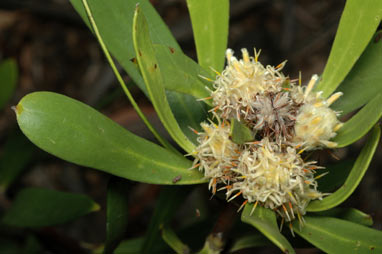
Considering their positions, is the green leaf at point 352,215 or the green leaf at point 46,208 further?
the green leaf at point 46,208

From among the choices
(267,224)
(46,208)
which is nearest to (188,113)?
(267,224)

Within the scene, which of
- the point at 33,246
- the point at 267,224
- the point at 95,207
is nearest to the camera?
the point at 267,224

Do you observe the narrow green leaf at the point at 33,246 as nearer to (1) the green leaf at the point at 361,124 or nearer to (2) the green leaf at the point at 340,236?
(2) the green leaf at the point at 340,236

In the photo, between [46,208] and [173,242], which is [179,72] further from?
[46,208]

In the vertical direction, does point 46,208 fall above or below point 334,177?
below

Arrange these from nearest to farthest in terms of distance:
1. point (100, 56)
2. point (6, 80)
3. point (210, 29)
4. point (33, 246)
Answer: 1. point (210, 29)
2. point (33, 246)
3. point (6, 80)
4. point (100, 56)

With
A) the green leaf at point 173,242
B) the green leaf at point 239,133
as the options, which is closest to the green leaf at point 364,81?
the green leaf at point 239,133
